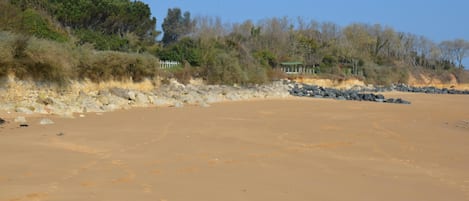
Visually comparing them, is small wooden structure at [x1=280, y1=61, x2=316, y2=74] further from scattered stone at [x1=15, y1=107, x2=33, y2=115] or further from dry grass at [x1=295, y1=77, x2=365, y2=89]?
scattered stone at [x1=15, y1=107, x2=33, y2=115]

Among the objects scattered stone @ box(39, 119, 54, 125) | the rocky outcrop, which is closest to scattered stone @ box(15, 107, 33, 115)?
the rocky outcrop

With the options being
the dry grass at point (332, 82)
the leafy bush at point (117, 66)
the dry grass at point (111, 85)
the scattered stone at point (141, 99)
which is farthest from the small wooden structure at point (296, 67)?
the scattered stone at point (141, 99)

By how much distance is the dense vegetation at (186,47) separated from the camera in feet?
57.2

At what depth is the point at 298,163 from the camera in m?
7.41

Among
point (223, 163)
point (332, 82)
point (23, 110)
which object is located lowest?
point (223, 163)

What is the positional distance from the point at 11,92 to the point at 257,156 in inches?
412

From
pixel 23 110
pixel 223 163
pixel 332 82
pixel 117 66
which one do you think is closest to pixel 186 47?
pixel 117 66

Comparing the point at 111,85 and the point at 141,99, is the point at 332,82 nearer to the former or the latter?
the point at 111,85

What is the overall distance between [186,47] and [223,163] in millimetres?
32324

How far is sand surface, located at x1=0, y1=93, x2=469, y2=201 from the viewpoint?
5414 millimetres

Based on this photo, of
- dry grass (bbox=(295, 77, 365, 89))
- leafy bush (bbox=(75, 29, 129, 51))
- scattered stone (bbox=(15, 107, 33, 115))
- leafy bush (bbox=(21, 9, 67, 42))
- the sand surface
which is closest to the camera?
the sand surface

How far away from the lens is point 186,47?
38812 millimetres

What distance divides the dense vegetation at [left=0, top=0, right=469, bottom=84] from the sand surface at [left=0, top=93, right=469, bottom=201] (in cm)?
579

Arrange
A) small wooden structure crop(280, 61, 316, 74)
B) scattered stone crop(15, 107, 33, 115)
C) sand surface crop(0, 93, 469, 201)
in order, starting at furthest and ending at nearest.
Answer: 1. small wooden structure crop(280, 61, 316, 74)
2. scattered stone crop(15, 107, 33, 115)
3. sand surface crop(0, 93, 469, 201)
